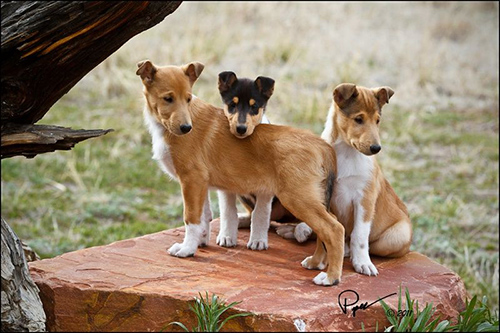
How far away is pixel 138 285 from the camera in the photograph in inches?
192

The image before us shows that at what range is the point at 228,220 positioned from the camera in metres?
5.86

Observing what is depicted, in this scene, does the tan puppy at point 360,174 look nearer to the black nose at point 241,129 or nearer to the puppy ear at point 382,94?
the puppy ear at point 382,94

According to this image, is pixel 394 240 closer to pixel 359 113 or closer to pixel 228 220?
pixel 359 113

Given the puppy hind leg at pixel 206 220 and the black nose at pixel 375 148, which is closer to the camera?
the black nose at pixel 375 148

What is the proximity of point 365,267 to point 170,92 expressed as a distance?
194cm

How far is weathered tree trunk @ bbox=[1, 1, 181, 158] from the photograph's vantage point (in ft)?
13.5

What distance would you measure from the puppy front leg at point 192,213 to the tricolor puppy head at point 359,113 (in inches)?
46.2

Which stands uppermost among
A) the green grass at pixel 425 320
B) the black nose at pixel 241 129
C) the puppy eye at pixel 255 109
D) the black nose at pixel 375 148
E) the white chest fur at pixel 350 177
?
the puppy eye at pixel 255 109

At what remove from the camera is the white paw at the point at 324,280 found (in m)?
4.91

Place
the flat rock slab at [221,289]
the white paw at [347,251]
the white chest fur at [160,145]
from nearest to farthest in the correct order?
the flat rock slab at [221,289] → the white chest fur at [160,145] → the white paw at [347,251]

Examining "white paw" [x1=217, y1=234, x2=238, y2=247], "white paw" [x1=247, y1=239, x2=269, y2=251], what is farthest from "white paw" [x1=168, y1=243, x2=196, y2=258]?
"white paw" [x1=247, y1=239, x2=269, y2=251]

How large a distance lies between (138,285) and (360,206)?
5.67 ft

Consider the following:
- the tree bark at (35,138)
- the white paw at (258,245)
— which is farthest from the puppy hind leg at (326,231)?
the tree bark at (35,138)

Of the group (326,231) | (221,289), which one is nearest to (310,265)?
(326,231)
